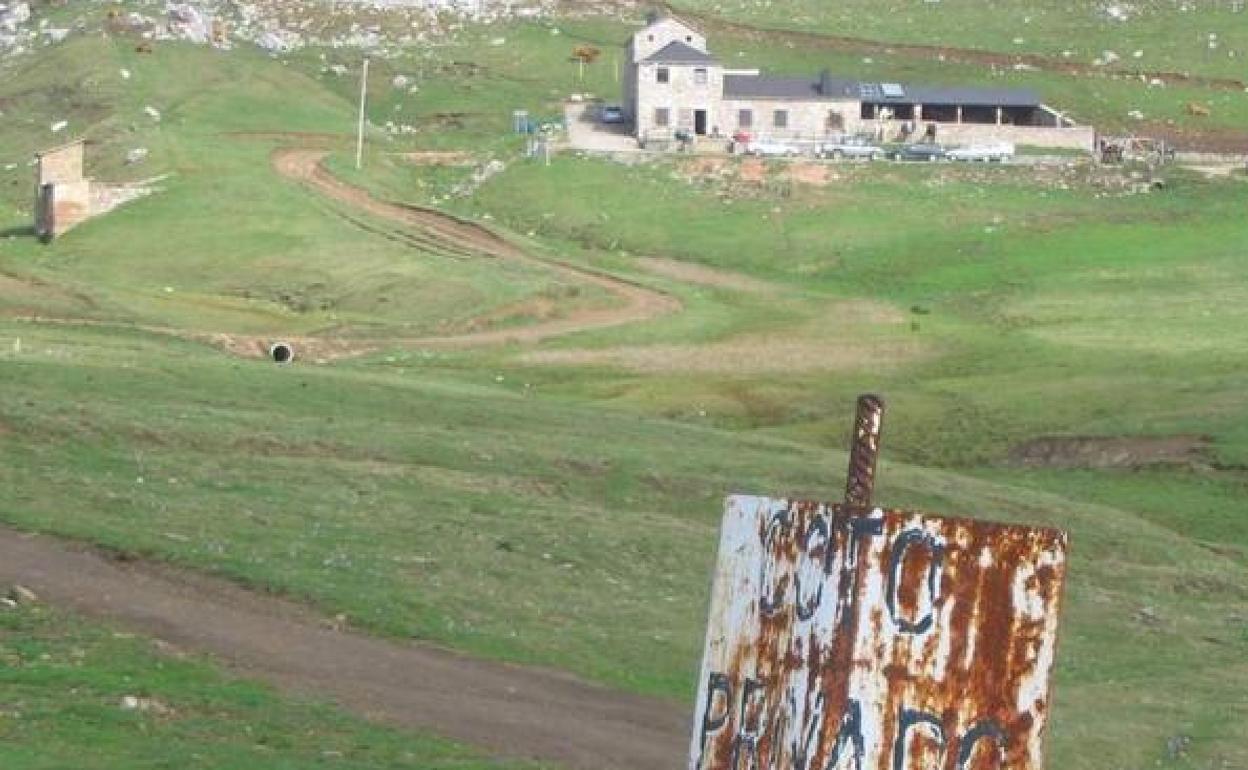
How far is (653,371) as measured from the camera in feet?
220

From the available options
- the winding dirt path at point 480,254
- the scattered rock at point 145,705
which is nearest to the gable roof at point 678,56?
the winding dirt path at point 480,254

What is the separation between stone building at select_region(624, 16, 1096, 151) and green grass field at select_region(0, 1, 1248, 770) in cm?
706

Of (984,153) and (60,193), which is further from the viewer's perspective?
(984,153)

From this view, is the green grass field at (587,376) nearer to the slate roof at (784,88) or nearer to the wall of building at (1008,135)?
the wall of building at (1008,135)

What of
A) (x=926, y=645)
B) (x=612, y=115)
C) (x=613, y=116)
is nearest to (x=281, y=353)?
(x=926, y=645)

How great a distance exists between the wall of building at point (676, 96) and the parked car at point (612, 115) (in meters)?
3.92

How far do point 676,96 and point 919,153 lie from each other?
35.8 ft

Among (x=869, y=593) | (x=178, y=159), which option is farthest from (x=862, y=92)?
(x=869, y=593)

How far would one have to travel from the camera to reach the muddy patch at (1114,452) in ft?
178

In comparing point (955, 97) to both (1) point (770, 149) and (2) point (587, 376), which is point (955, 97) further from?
(2) point (587, 376)

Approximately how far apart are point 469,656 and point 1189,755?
24.7 ft

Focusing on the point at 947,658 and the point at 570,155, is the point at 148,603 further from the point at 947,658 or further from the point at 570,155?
the point at 570,155

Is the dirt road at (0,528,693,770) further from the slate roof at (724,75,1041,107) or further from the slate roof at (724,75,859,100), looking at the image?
the slate roof at (724,75,1041,107)

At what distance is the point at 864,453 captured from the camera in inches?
379
